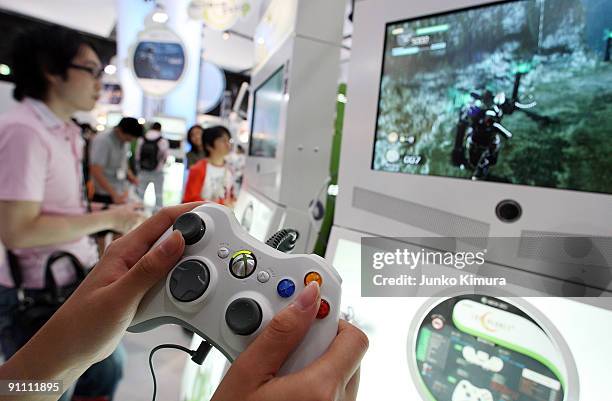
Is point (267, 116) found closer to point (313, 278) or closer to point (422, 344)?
point (422, 344)

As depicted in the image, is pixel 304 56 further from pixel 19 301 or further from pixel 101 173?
pixel 101 173

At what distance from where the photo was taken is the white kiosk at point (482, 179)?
69 centimetres

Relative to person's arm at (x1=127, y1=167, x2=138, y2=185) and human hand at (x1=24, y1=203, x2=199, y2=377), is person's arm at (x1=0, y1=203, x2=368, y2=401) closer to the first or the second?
human hand at (x1=24, y1=203, x2=199, y2=377)

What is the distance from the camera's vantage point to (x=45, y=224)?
1.29 m

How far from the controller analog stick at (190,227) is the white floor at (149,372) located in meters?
0.38

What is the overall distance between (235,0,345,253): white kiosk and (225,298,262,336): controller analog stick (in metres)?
0.91

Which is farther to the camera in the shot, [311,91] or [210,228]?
[311,91]

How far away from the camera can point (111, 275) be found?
0.56 meters

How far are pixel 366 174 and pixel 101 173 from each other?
2898mm

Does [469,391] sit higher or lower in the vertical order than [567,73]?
lower

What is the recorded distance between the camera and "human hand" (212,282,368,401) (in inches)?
17.1

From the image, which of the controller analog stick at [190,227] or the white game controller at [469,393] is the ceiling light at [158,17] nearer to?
the controller analog stick at [190,227]

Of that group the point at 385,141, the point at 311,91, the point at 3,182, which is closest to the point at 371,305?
the point at 385,141

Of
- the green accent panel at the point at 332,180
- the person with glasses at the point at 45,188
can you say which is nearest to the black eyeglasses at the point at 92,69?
the person with glasses at the point at 45,188
